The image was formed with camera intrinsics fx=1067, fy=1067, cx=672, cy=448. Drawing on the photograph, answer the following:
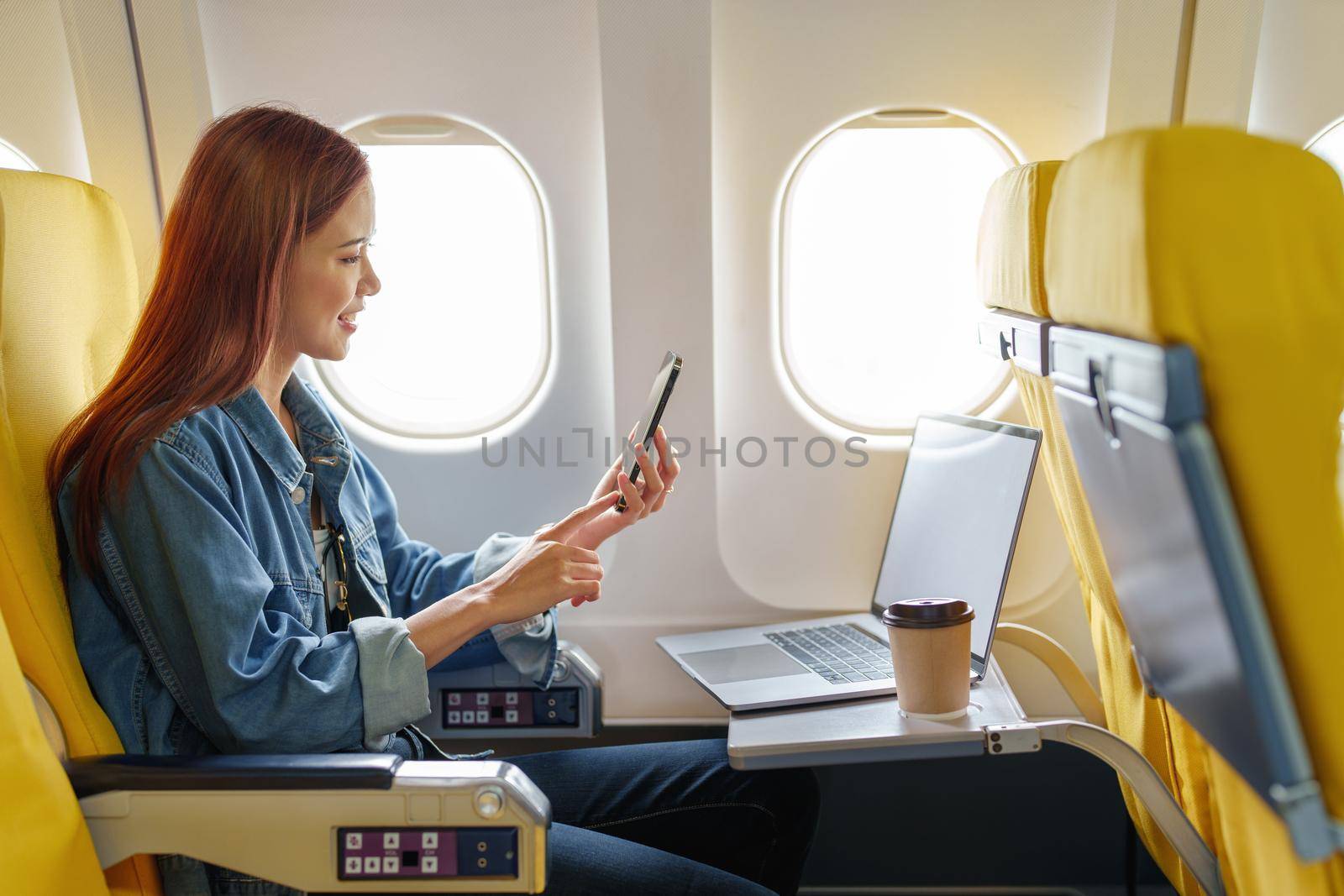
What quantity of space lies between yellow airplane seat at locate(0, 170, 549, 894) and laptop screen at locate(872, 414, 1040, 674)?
86 cm

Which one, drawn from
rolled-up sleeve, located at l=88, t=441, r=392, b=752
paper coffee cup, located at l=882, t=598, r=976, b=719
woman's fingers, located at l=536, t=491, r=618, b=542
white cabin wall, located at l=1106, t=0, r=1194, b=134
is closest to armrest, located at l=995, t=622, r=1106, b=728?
paper coffee cup, located at l=882, t=598, r=976, b=719

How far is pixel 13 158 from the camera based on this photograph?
218 centimetres

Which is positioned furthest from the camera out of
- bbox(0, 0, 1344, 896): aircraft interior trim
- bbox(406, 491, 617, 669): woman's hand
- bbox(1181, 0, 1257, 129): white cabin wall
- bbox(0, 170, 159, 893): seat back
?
bbox(1181, 0, 1257, 129): white cabin wall

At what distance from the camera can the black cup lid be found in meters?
1.42

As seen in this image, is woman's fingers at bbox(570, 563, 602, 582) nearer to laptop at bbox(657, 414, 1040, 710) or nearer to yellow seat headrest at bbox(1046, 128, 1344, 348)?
laptop at bbox(657, 414, 1040, 710)

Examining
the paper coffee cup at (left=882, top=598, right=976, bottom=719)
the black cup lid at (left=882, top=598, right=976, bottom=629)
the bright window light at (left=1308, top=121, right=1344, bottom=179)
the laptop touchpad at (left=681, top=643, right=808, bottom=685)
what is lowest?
the laptop touchpad at (left=681, top=643, right=808, bottom=685)

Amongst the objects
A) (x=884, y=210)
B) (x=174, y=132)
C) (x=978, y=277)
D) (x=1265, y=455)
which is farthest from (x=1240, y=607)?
(x=174, y=132)

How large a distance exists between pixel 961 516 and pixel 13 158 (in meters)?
2.01

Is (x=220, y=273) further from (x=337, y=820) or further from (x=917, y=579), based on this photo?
(x=917, y=579)

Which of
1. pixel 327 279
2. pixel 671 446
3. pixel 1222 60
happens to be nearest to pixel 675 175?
pixel 671 446

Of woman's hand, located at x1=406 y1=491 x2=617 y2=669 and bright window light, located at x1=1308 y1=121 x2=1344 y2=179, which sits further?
bright window light, located at x1=1308 y1=121 x2=1344 y2=179

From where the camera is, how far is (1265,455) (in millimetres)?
848

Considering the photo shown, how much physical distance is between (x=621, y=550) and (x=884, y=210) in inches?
35.6

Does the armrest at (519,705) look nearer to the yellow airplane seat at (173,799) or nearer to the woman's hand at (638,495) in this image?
the woman's hand at (638,495)
